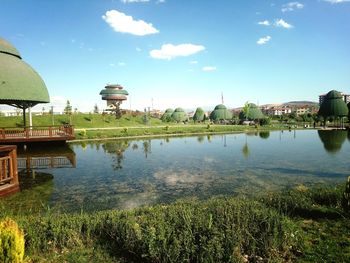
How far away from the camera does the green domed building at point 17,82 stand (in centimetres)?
2789

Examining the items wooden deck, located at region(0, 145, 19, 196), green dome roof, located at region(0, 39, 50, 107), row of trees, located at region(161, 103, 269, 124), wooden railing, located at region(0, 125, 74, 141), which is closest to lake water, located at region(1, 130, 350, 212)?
wooden deck, located at region(0, 145, 19, 196)

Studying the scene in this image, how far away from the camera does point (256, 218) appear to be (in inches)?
308

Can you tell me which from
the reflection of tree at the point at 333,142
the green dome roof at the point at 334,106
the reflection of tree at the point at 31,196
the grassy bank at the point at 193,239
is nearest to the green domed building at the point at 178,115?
the green dome roof at the point at 334,106

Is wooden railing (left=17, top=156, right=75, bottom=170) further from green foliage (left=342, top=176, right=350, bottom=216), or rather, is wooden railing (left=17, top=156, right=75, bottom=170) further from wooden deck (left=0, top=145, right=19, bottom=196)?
green foliage (left=342, top=176, right=350, bottom=216)

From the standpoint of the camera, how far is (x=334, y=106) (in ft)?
224

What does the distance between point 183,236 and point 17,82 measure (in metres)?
28.4

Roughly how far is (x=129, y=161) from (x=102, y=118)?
40880 mm

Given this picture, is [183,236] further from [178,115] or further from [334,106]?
[178,115]

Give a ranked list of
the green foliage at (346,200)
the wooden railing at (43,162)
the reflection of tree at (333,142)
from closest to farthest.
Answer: the green foliage at (346,200) < the wooden railing at (43,162) < the reflection of tree at (333,142)

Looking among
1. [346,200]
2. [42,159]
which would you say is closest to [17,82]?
[42,159]

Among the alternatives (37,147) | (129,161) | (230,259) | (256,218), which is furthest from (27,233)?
(37,147)

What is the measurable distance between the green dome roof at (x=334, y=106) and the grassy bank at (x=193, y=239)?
68775 millimetres

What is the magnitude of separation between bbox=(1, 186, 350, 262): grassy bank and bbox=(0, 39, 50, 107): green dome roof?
23.6 metres

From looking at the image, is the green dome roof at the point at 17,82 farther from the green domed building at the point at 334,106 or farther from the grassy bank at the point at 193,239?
the green domed building at the point at 334,106
